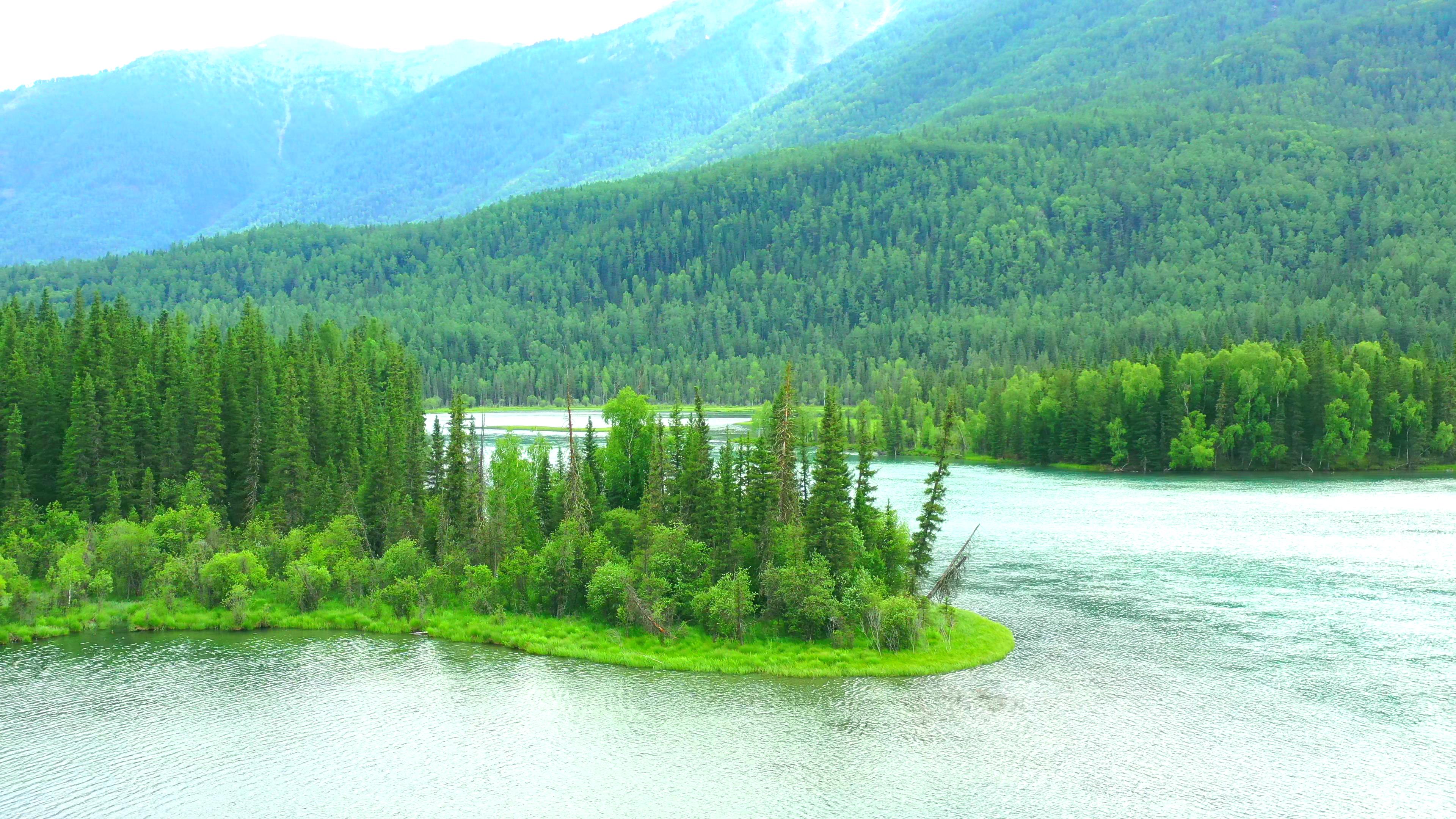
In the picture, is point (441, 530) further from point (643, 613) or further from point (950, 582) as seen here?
point (950, 582)

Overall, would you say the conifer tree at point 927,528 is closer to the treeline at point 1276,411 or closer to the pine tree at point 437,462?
the pine tree at point 437,462

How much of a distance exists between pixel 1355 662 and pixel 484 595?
186 feet

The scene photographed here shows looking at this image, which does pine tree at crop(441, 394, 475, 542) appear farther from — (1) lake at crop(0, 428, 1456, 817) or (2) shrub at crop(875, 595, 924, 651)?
(2) shrub at crop(875, 595, 924, 651)

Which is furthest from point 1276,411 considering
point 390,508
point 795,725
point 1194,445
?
point 795,725

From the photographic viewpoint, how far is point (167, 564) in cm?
8544

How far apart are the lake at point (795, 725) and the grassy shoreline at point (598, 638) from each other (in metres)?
1.56

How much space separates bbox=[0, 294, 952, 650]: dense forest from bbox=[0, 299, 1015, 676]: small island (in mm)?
219

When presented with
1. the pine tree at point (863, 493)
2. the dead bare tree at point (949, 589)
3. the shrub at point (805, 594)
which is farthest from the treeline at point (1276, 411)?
the shrub at point (805, 594)

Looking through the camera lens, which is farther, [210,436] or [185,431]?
[185,431]

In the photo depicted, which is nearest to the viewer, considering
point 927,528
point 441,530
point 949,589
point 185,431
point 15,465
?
point 949,589

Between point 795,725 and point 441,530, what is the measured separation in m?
41.0

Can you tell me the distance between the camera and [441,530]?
302ft

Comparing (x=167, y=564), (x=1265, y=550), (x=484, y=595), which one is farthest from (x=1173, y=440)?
(x=167, y=564)

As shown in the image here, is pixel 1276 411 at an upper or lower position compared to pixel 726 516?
upper
